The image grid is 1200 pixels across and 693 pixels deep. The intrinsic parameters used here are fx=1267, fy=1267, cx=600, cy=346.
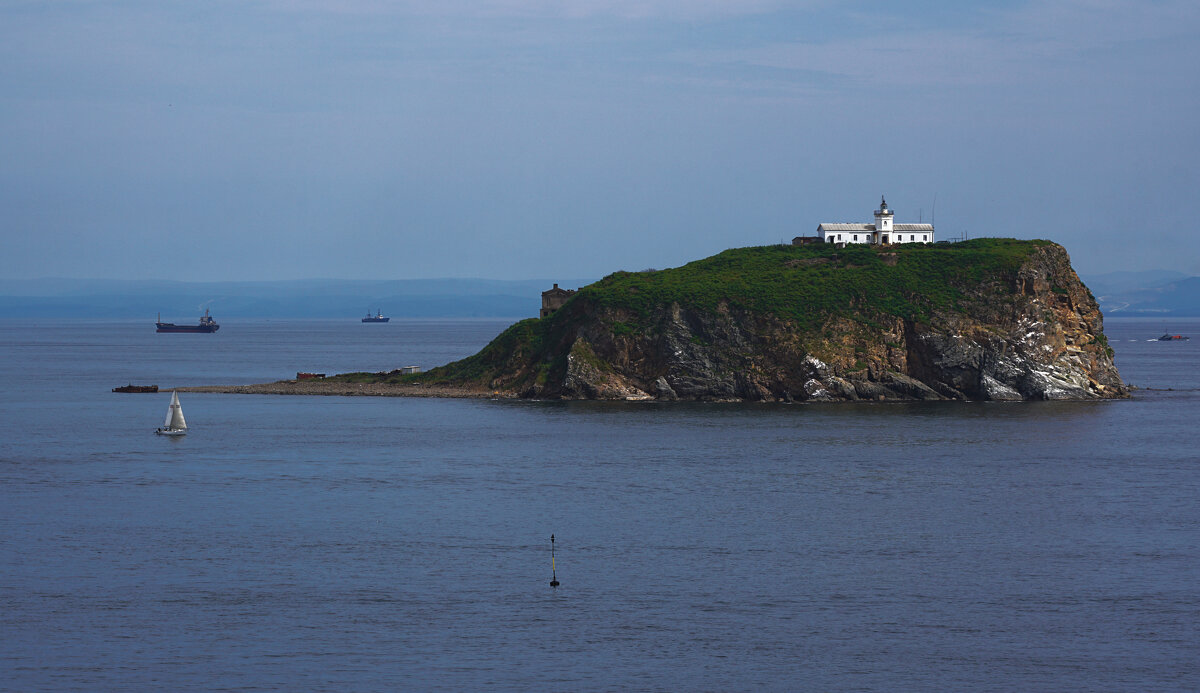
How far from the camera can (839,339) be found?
409 feet

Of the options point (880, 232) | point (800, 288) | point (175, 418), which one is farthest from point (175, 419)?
point (880, 232)

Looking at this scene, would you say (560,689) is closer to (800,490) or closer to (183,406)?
(800,490)

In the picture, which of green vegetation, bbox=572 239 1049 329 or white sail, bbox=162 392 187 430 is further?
green vegetation, bbox=572 239 1049 329

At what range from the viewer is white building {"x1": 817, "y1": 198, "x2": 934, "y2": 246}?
15425 centimetres

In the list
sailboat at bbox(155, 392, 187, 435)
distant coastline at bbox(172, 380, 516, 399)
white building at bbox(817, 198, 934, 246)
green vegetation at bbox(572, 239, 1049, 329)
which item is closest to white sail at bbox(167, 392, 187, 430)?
sailboat at bbox(155, 392, 187, 435)

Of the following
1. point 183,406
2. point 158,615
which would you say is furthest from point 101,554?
point 183,406

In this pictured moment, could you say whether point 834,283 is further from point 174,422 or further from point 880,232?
point 174,422

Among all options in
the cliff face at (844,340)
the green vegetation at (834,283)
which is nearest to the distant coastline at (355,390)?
the cliff face at (844,340)

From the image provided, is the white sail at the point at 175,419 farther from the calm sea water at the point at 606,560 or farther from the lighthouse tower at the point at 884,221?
Result: the lighthouse tower at the point at 884,221

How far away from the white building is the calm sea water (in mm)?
55861

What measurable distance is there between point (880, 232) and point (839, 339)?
111 ft

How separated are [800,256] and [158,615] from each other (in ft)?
358

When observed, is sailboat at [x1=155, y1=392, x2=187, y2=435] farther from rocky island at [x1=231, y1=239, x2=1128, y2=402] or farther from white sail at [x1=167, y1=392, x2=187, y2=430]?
rocky island at [x1=231, y1=239, x2=1128, y2=402]

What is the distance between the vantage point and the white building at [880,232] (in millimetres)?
154250
